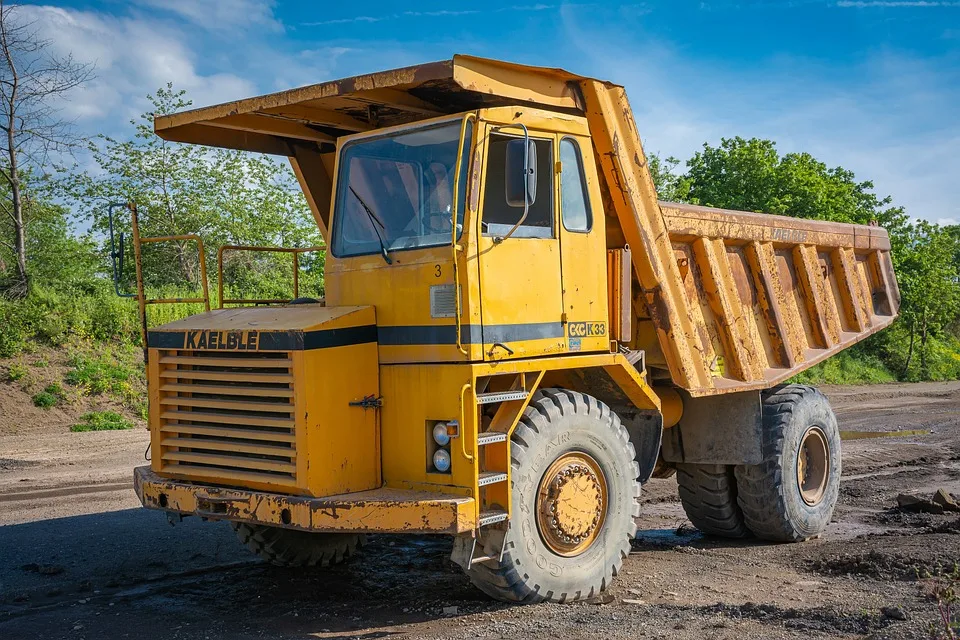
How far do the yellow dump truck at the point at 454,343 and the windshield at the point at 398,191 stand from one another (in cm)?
1

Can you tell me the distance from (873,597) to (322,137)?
4.67 meters

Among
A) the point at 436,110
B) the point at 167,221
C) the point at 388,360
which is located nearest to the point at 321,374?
the point at 388,360

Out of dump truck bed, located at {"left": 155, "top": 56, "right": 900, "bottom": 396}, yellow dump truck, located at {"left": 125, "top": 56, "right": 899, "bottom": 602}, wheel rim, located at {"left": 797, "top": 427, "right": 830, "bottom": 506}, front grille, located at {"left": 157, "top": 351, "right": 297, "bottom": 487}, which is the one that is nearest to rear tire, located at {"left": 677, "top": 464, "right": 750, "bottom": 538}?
wheel rim, located at {"left": 797, "top": 427, "right": 830, "bottom": 506}

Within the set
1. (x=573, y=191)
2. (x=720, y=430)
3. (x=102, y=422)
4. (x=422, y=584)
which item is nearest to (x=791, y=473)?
(x=720, y=430)

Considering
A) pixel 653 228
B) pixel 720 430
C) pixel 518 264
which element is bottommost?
pixel 720 430

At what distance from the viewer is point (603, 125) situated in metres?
6.07

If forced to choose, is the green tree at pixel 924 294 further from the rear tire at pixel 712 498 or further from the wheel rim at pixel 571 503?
the wheel rim at pixel 571 503

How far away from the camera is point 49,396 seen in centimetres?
1520

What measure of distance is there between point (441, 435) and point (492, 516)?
52 centimetres

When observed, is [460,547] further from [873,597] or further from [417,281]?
[873,597]

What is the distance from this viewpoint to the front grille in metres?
5.28

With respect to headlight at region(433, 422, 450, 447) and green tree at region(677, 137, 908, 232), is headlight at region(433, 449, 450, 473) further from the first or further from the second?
green tree at region(677, 137, 908, 232)

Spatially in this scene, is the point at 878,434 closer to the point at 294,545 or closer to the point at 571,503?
the point at 571,503

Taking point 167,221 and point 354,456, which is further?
point 167,221
